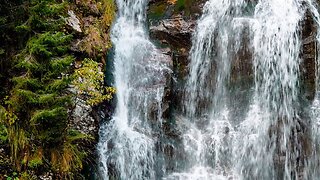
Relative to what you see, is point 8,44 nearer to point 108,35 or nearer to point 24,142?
point 24,142

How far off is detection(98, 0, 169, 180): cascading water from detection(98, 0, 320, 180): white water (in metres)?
0.02

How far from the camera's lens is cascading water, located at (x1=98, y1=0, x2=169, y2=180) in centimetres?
985

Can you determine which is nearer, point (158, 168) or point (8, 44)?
point (8, 44)

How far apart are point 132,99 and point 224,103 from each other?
245 cm

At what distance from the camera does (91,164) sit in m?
9.39

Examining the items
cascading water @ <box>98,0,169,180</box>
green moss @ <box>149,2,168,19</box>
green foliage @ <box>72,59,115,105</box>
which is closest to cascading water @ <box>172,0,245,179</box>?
cascading water @ <box>98,0,169,180</box>

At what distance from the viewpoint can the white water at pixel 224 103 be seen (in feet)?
32.9

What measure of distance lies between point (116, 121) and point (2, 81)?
10.7 feet

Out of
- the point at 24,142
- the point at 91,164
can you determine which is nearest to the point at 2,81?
the point at 24,142

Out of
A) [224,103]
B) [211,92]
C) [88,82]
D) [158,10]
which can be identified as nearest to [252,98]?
[224,103]

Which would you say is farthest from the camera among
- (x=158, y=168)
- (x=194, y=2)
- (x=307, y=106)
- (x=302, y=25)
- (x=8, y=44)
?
(x=194, y=2)

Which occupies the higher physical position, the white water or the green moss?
the green moss

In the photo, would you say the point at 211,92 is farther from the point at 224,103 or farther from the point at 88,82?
the point at 88,82

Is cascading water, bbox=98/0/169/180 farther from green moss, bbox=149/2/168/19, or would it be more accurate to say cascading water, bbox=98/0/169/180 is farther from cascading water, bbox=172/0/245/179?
cascading water, bbox=172/0/245/179
